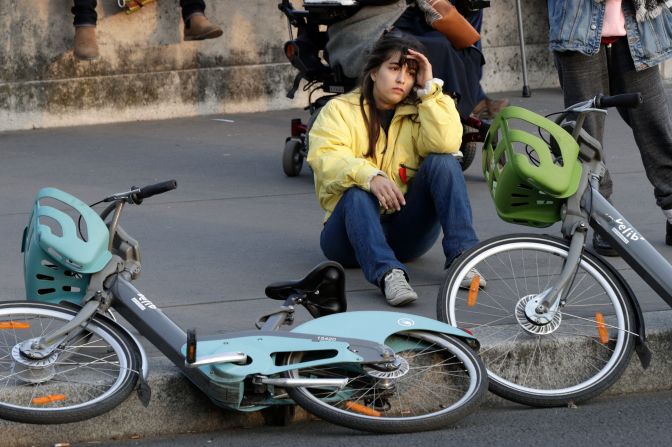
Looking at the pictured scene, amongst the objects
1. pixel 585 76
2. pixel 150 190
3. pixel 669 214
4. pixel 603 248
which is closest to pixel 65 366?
pixel 150 190

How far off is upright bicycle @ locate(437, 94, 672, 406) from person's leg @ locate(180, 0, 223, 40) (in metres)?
5.44

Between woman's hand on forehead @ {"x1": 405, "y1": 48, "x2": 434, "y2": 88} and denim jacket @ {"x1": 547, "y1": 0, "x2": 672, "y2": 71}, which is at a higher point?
denim jacket @ {"x1": 547, "y1": 0, "x2": 672, "y2": 71}

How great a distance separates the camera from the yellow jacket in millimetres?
5418

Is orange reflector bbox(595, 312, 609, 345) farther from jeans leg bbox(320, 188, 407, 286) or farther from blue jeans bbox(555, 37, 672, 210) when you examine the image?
blue jeans bbox(555, 37, 672, 210)

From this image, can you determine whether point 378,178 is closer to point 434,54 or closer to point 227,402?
point 227,402

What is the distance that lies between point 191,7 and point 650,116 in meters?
4.84

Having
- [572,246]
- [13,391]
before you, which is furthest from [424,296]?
[13,391]

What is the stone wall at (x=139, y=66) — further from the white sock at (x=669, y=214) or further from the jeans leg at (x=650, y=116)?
the white sock at (x=669, y=214)

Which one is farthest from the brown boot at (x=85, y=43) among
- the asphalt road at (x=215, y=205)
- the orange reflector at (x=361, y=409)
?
the orange reflector at (x=361, y=409)

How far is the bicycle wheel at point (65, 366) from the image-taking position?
13.8 ft

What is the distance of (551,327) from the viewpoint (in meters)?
4.59

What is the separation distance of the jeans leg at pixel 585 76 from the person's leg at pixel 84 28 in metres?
4.63

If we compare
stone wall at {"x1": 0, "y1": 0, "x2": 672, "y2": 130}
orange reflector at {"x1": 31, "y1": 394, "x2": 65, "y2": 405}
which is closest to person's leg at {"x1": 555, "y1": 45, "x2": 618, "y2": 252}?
orange reflector at {"x1": 31, "y1": 394, "x2": 65, "y2": 405}

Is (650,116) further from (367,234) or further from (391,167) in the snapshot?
(367,234)
